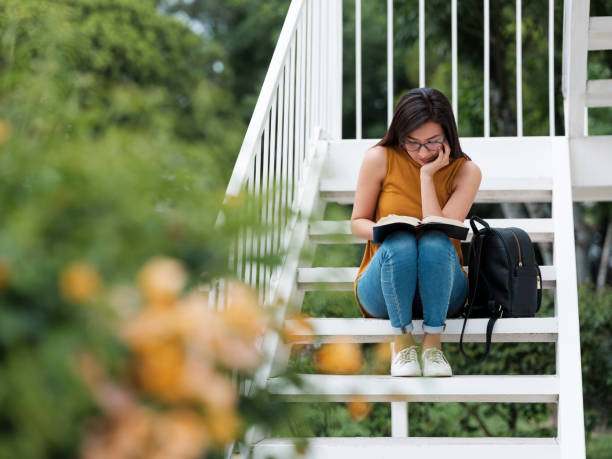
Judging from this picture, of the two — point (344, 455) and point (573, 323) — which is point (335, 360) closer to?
point (344, 455)

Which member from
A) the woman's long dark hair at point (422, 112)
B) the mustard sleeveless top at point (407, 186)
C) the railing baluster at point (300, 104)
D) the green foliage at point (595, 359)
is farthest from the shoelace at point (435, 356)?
the green foliage at point (595, 359)

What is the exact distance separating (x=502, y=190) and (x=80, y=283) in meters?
2.48

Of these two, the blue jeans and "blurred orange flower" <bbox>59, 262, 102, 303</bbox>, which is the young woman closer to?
the blue jeans

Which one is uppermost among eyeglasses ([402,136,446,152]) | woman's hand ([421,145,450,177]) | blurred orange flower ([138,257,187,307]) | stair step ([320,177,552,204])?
eyeglasses ([402,136,446,152])

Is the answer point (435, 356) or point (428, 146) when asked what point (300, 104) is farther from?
point (435, 356)

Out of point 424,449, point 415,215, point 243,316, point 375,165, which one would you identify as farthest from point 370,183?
point 243,316

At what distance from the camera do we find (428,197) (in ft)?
7.83

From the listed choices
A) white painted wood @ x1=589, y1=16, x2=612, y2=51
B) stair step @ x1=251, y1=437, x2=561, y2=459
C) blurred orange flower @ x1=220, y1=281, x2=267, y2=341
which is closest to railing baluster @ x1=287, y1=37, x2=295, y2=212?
stair step @ x1=251, y1=437, x2=561, y2=459

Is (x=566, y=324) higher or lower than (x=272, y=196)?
lower

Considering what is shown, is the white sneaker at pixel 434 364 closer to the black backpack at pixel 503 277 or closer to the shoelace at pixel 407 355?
the shoelace at pixel 407 355

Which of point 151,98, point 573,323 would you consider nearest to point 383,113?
point 573,323

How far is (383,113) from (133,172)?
1018 centimetres

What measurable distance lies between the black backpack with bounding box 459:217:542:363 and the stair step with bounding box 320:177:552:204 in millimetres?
556

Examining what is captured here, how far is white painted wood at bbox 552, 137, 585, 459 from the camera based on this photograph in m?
1.87
